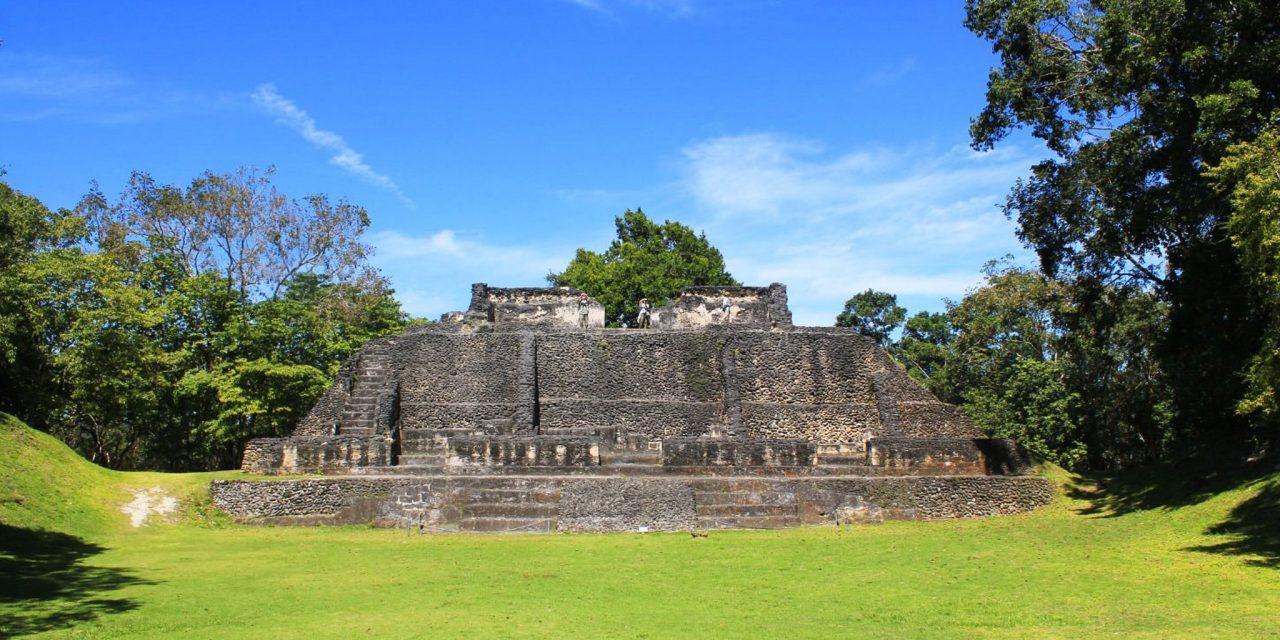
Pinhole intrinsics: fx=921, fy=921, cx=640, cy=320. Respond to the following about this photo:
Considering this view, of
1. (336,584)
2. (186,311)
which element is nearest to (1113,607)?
(336,584)

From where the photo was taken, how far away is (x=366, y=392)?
20.3 metres

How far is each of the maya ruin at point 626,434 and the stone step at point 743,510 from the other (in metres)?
0.04

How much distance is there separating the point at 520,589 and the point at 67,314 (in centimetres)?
1666

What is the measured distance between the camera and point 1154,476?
1798 centimetres

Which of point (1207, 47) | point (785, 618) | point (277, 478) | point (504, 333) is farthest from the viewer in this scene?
point (504, 333)

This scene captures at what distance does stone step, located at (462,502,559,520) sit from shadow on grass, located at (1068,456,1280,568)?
9.57 metres

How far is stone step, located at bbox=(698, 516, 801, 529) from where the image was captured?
1570 cm

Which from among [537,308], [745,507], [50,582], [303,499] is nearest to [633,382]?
[537,308]

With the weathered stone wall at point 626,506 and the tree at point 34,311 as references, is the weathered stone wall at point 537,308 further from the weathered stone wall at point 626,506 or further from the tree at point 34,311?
the tree at point 34,311

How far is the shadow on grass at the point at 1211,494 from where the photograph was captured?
1191 centimetres

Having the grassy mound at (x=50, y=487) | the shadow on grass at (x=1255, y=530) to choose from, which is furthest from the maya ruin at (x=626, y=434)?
the shadow on grass at (x=1255, y=530)

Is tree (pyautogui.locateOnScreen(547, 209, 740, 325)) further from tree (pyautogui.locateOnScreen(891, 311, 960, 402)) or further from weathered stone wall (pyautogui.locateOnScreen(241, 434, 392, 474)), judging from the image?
weathered stone wall (pyautogui.locateOnScreen(241, 434, 392, 474))

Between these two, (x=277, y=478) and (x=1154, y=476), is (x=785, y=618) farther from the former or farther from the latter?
(x=1154, y=476)

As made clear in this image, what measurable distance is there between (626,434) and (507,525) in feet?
14.8
